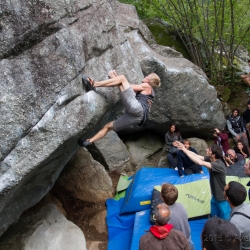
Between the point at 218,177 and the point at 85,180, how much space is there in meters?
3.54

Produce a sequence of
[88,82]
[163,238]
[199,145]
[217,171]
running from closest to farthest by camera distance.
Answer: [163,238]
[88,82]
[217,171]
[199,145]

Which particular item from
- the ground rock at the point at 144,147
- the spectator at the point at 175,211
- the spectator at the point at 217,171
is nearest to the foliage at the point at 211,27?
the ground rock at the point at 144,147

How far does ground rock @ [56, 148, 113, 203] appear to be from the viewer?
7504 mm

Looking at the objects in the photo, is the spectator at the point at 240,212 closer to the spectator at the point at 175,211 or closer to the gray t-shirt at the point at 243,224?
the gray t-shirt at the point at 243,224

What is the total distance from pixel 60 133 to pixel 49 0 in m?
1.64

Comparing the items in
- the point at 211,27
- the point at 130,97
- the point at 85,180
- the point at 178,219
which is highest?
the point at 130,97

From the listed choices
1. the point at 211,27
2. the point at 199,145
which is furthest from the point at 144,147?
the point at 211,27

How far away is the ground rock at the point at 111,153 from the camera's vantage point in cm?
862

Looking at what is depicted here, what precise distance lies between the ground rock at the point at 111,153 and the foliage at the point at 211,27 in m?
4.41

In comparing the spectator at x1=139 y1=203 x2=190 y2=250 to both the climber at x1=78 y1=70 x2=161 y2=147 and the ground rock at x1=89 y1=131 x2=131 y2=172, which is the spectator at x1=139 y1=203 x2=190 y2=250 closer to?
the climber at x1=78 y1=70 x2=161 y2=147

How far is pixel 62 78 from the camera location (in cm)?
397

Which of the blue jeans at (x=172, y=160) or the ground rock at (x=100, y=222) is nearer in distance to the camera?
the ground rock at (x=100, y=222)

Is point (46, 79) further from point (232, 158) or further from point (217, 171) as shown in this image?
point (232, 158)

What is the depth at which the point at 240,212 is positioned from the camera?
3.18 m
